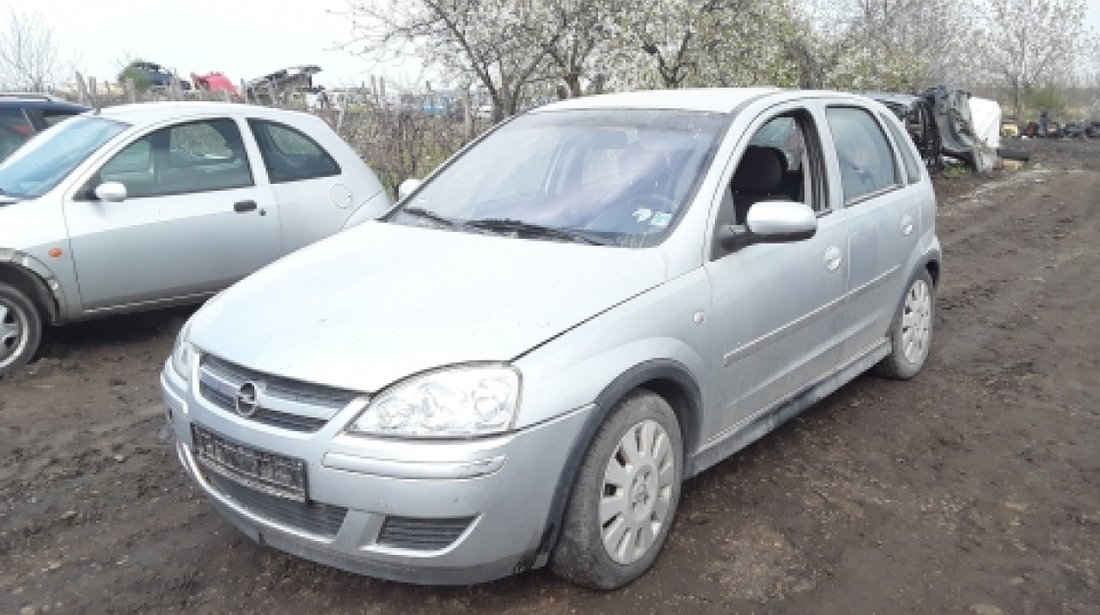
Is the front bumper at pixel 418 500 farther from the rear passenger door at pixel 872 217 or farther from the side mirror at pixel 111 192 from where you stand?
the side mirror at pixel 111 192

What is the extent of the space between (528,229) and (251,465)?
1.39m

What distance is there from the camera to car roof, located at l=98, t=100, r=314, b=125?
20.0 ft

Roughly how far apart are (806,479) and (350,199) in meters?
4.21

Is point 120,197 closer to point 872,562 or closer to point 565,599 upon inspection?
point 565,599

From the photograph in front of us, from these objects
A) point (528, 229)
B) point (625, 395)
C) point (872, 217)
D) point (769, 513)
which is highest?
point (528, 229)

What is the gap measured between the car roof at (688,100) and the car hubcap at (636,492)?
5.18 feet

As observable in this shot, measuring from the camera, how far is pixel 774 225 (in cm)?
346

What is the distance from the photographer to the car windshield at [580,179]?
3.58 metres

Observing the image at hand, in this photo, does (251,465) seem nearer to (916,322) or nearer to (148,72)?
(916,322)

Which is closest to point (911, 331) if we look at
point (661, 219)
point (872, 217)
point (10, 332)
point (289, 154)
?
point (872, 217)

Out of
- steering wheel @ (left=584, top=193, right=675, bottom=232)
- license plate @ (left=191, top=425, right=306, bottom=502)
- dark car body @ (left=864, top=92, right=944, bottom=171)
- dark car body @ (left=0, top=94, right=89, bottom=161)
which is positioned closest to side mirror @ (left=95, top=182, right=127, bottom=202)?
dark car body @ (left=0, top=94, right=89, bottom=161)

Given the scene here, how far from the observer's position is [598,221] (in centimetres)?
359

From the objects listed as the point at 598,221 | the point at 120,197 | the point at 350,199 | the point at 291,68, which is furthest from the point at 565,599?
the point at 291,68

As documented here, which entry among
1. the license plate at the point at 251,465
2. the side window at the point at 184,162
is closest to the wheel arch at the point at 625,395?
the license plate at the point at 251,465
